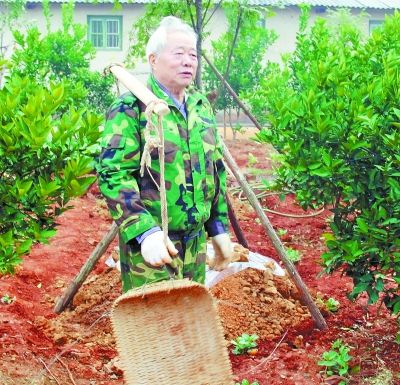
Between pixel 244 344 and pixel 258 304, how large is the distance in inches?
28.6

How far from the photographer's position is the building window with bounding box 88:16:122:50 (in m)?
26.8

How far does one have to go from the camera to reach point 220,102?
17328 millimetres

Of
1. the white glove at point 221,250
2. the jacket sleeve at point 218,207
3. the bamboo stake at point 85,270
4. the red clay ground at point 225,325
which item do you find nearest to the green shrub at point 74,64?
the red clay ground at point 225,325

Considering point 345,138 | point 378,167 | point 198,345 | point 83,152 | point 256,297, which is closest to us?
point 198,345

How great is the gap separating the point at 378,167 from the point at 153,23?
4.03 meters

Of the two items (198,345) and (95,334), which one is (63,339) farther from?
(198,345)

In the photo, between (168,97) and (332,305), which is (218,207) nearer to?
(168,97)

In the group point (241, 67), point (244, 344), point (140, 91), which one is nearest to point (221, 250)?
point (140, 91)

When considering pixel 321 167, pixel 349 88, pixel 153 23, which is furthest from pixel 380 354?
pixel 153 23

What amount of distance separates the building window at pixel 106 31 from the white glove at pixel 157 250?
936 inches

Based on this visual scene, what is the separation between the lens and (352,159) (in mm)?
4980

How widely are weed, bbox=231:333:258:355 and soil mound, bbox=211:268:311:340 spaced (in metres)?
0.17

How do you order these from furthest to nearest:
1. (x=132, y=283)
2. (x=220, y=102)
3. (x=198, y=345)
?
(x=220, y=102) < (x=132, y=283) < (x=198, y=345)

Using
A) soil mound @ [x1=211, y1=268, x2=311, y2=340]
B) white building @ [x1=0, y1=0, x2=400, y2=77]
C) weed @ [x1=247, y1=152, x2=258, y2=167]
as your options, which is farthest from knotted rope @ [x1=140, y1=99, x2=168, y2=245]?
white building @ [x1=0, y1=0, x2=400, y2=77]
